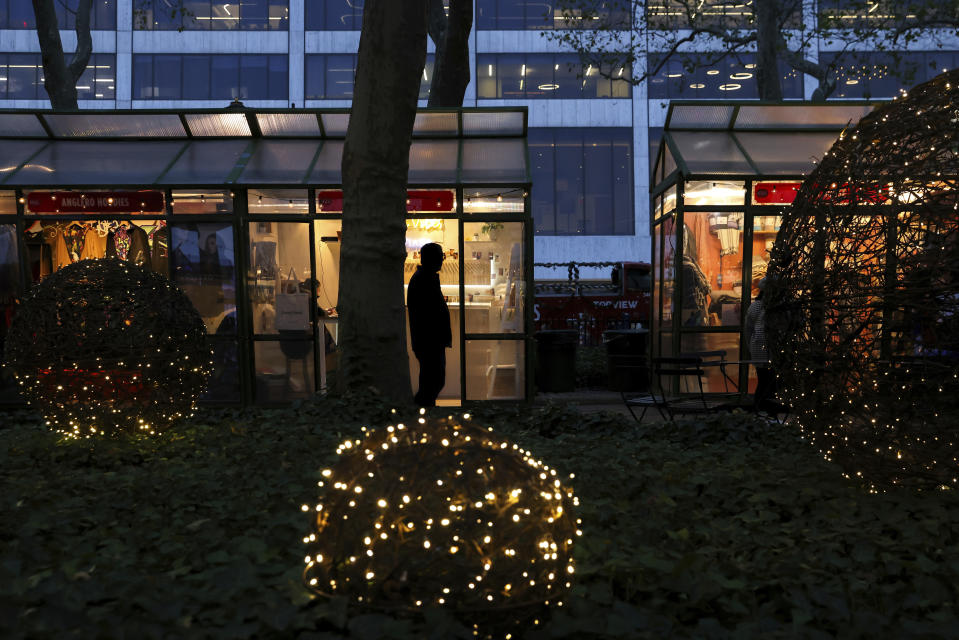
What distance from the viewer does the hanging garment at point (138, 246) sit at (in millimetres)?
11898

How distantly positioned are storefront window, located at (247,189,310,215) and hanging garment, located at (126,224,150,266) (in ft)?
4.76

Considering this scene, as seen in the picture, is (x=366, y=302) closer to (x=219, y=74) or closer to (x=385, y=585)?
(x=385, y=585)

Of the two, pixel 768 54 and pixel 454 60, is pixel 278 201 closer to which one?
pixel 454 60

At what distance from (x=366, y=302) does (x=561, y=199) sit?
98.2 ft

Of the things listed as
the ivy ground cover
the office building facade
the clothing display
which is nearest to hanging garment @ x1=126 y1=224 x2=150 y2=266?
the clothing display

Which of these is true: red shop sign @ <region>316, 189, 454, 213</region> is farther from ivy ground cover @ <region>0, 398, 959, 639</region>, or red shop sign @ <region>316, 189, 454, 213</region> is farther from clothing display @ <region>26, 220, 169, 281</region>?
ivy ground cover @ <region>0, 398, 959, 639</region>

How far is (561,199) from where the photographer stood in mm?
37781

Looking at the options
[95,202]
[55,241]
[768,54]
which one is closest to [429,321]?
[95,202]

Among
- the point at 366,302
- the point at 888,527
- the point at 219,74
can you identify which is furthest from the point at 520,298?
the point at 219,74

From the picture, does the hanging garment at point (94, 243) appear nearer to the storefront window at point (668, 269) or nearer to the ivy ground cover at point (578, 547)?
the ivy ground cover at point (578, 547)

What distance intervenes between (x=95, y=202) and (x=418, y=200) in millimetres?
4221

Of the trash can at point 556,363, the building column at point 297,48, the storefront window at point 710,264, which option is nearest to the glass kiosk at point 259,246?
the trash can at point 556,363

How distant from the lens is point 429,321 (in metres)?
9.41

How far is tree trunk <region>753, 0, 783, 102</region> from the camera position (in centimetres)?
1576
